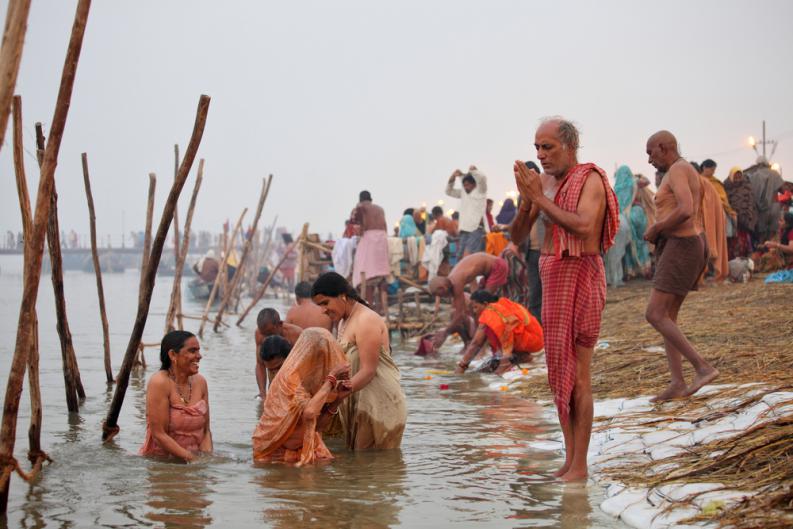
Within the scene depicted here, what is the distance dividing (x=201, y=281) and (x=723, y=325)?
75.5ft

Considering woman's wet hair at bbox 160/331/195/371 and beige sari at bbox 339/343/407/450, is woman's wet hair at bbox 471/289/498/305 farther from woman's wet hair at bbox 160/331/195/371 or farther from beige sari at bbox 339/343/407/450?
woman's wet hair at bbox 160/331/195/371

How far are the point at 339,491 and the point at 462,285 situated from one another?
6875mm

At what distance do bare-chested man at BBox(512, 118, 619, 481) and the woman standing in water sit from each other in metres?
1.39

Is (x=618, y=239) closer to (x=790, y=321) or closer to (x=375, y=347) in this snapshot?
(x=790, y=321)

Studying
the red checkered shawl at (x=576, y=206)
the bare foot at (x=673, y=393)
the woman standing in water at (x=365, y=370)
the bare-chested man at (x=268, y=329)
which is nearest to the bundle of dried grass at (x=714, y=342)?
the bare foot at (x=673, y=393)

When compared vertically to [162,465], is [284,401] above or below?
above

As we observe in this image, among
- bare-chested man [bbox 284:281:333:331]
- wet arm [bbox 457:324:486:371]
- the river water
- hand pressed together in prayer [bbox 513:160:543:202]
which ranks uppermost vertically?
hand pressed together in prayer [bbox 513:160:543:202]

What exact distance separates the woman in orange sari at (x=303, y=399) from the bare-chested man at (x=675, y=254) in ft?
6.65

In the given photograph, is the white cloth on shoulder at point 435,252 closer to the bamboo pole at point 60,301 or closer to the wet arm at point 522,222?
the bamboo pole at point 60,301

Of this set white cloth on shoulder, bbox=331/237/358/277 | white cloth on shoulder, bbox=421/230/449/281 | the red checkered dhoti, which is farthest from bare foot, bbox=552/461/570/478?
white cloth on shoulder, bbox=331/237/358/277

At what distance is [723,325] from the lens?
875 centimetres

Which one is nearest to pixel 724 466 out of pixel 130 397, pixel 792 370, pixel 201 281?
pixel 792 370

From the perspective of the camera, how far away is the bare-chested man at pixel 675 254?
5.98 metres

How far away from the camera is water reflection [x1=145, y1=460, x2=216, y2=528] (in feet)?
14.4
